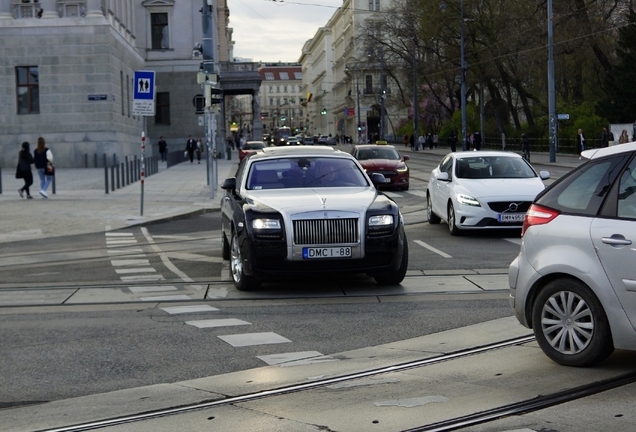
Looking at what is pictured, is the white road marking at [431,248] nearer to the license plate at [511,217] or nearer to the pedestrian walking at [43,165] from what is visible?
the license plate at [511,217]

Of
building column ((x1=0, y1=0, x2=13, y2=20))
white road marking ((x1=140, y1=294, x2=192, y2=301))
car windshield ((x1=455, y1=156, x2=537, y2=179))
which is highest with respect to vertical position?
building column ((x1=0, y1=0, x2=13, y2=20))

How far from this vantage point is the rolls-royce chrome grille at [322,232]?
11008 mm

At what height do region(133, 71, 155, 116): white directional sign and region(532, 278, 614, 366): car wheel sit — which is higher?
region(133, 71, 155, 116): white directional sign

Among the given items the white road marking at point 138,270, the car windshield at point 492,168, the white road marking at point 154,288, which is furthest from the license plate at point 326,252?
the car windshield at point 492,168

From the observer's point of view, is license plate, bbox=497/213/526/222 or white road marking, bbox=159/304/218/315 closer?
white road marking, bbox=159/304/218/315

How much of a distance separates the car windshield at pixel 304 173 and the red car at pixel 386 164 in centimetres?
1882

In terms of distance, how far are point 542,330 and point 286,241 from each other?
4.27m

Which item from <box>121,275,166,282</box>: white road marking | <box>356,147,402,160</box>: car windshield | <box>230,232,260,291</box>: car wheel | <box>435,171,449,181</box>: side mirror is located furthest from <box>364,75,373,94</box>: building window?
<box>230,232,260,291</box>: car wheel

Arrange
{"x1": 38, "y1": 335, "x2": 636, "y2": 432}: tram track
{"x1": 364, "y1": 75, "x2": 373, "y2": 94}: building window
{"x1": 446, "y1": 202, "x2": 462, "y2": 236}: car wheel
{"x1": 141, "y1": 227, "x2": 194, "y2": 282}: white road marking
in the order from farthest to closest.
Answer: {"x1": 364, "y1": 75, "x2": 373, "y2": 94}: building window
{"x1": 446, "y1": 202, "x2": 462, "y2": 236}: car wheel
{"x1": 141, "y1": 227, "x2": 194, "y2": 282}: white road marking
{"x1": 38, "y1": 335, "x2": 636, "y2": 432}: tram track

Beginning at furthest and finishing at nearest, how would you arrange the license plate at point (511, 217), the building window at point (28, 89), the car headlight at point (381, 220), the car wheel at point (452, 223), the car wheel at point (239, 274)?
the building window at point (28, 89) < the car wheel at point (452, 223) < the license plate at point (511, 217) < the car wheel at point (239, 274) < the car headlight at point (381, 220)

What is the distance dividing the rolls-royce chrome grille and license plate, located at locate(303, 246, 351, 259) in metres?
0.07

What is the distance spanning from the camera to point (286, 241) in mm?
10984

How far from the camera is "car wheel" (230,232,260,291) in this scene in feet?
37.8

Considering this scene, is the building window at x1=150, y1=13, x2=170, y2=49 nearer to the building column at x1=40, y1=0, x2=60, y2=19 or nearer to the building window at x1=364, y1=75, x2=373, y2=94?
the building column at x1=40, y1=0, x2=60, y2=19
